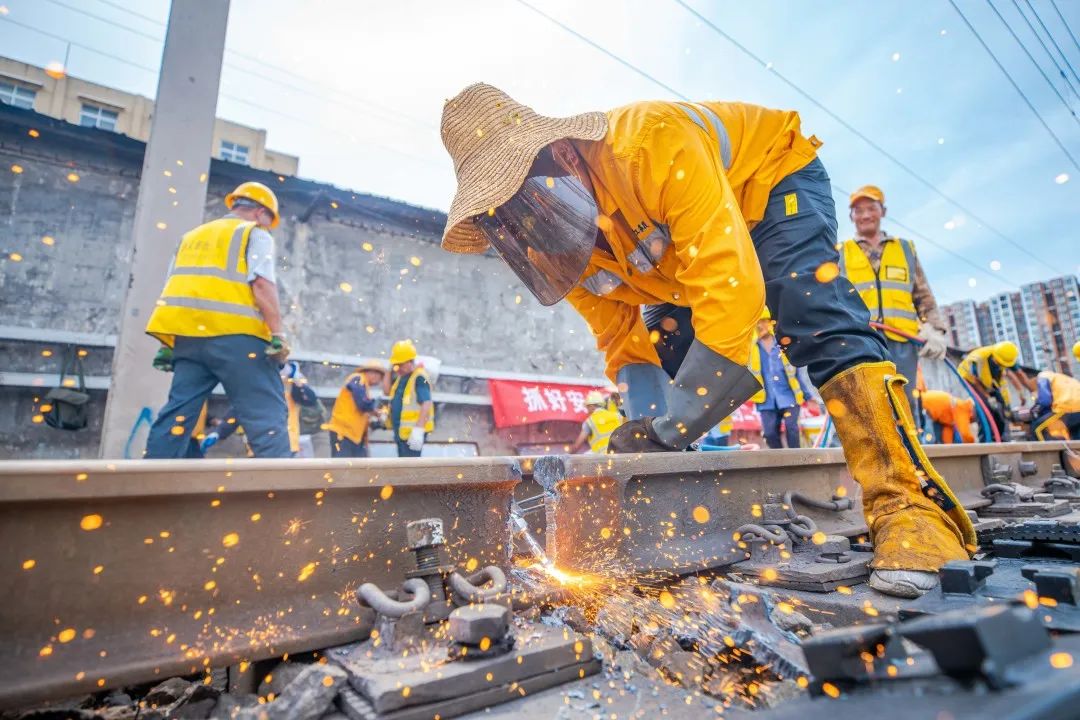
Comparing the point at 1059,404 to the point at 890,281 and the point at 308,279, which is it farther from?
the point at 308,279

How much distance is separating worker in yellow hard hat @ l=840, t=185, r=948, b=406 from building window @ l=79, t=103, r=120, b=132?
33346 mm

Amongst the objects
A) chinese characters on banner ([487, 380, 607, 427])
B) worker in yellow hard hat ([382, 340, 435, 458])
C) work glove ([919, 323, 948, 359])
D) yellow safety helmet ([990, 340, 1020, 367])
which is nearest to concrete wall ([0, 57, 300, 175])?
chinese characters on banner ([487, 380, 607, 427])

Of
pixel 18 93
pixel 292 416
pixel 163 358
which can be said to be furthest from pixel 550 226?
pixel 18 93

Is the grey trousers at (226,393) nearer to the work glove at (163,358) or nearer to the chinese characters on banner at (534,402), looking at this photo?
the work glove at (163,358)

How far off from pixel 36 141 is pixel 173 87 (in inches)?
182

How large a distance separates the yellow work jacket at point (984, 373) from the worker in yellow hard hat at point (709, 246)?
8603 millimetres

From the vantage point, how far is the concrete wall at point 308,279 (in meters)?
7.05

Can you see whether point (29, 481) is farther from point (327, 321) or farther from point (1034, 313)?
point (1034, 313)

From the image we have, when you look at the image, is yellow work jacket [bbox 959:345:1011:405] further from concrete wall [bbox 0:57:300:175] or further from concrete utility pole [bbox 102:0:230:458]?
concrete wall [bbox 0:57:300:175]

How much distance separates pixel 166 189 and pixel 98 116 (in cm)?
3102

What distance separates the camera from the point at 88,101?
27.5m

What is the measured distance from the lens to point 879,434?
181 cm

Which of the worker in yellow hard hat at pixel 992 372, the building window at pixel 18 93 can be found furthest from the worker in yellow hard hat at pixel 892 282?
the building window at pixel 18 93

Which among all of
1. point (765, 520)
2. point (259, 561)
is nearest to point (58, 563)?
point (259, 561)
